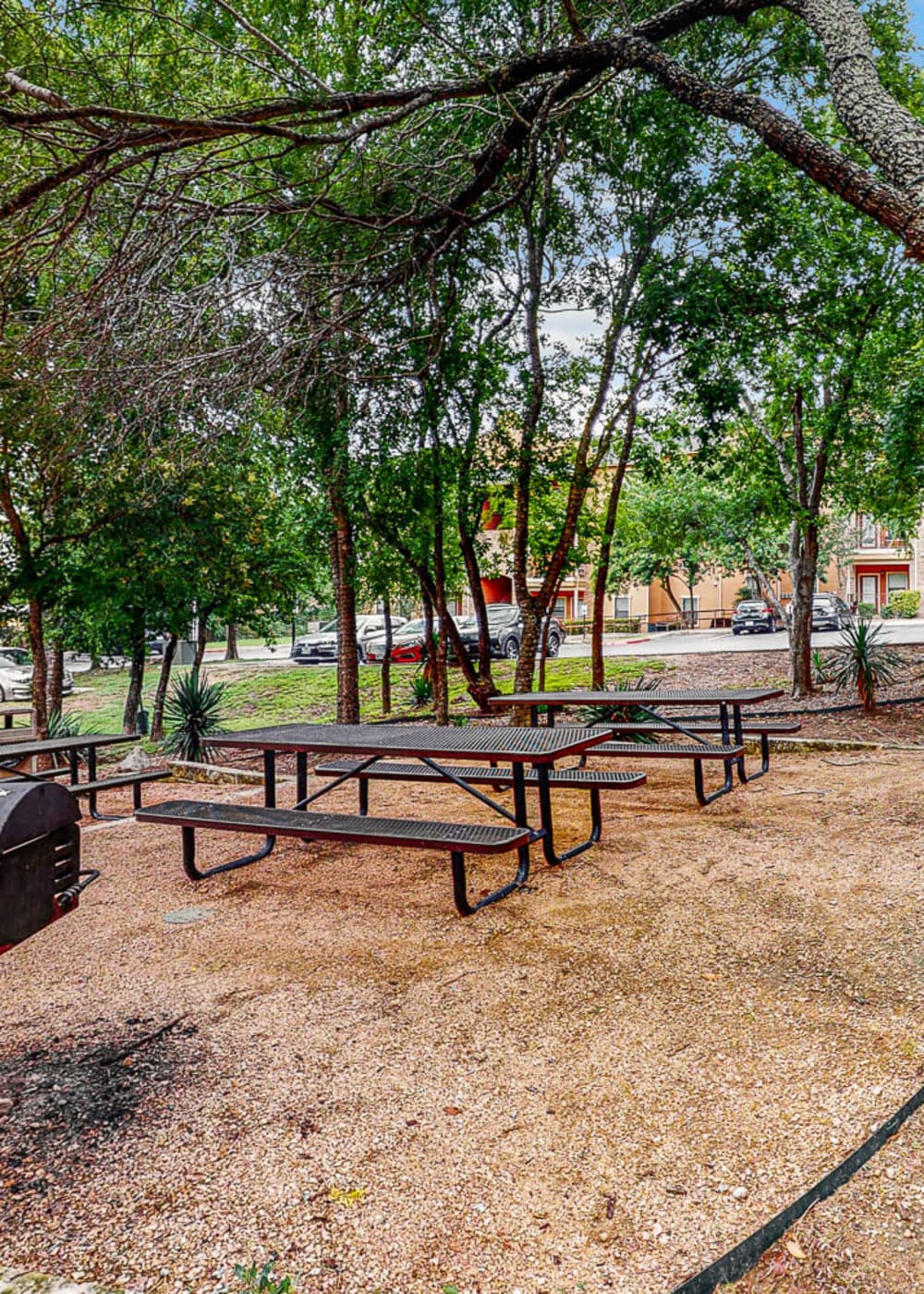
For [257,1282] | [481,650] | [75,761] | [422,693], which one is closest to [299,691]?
[422,693]

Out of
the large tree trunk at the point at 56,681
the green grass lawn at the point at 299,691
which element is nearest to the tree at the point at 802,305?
the green grass lawn at the point at 299,691

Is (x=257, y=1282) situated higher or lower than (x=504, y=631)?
lower

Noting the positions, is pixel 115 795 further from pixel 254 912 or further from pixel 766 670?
pixel 766 670

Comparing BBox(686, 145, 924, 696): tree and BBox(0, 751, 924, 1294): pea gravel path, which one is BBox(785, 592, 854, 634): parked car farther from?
BBox(0, 751, 924, 1294): pea gravel path

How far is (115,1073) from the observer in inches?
87.9

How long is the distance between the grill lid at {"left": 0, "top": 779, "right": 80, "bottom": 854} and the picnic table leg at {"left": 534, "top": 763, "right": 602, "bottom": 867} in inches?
80.8

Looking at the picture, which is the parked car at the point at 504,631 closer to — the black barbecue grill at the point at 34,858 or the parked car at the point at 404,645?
the parked car at the point at 404,645

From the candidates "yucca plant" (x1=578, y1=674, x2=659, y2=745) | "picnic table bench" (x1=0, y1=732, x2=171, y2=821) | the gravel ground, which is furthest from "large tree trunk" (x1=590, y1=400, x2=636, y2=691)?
the gravel ground

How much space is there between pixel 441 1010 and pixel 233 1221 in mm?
989

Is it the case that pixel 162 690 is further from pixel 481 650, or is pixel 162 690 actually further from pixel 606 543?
pixel 606 543

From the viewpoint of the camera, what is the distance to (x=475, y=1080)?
6.97ft

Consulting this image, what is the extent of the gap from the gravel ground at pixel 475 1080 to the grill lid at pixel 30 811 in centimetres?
77

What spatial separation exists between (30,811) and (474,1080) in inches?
52.2

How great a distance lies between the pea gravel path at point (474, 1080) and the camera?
60.4 inches
